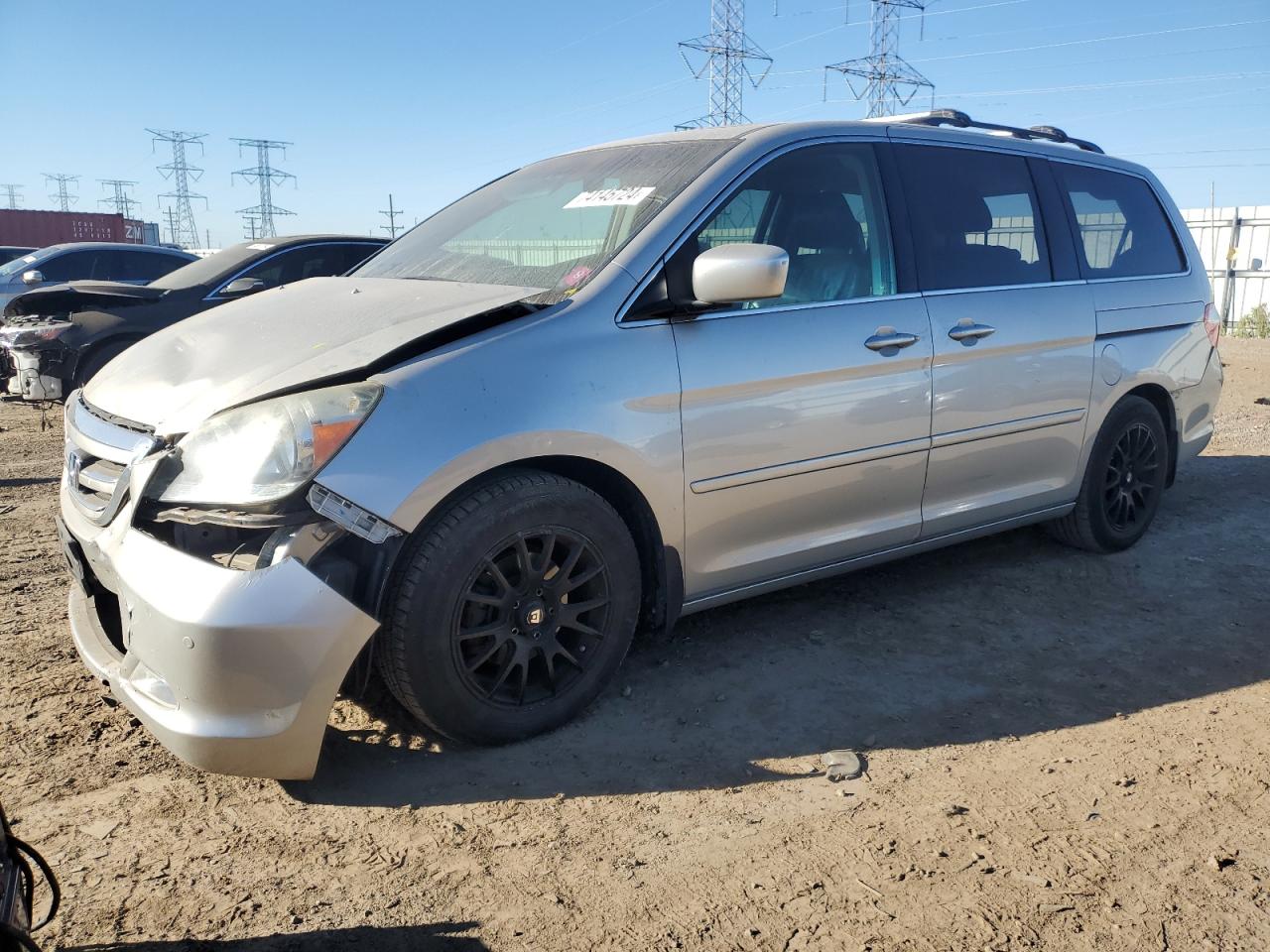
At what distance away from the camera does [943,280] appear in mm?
3924

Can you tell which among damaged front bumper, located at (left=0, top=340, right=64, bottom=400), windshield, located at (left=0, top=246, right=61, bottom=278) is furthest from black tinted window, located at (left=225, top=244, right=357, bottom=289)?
windshield, located at (left=0, top=246, right=61, bottom=278)

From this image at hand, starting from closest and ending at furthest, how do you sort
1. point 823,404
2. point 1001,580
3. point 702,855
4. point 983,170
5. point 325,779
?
1. point 702,855
2. point 325,779
3. point 823,404
4. point 983,170
5. point 1001,580

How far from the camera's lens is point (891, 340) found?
3.64m

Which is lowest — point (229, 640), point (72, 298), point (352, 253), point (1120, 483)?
point (1120, 483)

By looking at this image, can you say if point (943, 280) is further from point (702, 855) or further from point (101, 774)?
point (101, 774)

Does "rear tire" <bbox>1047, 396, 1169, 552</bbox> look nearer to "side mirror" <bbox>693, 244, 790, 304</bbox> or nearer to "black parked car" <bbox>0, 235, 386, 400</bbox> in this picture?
"side mirror" <bbox>693, 244, 790, 304</bbox>

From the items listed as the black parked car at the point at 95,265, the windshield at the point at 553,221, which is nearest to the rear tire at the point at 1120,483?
the windshield at the point at 553,221

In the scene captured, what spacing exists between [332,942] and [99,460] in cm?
164

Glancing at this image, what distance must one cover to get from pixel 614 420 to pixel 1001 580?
96.8 inches

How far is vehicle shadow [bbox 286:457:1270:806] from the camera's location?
115 inches

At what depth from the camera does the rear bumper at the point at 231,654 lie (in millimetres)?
2408

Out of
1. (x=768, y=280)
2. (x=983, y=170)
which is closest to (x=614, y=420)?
(x=768, y=280)

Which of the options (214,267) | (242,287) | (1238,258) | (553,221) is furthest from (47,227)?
(553,221)

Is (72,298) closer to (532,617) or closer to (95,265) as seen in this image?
(95,265)
